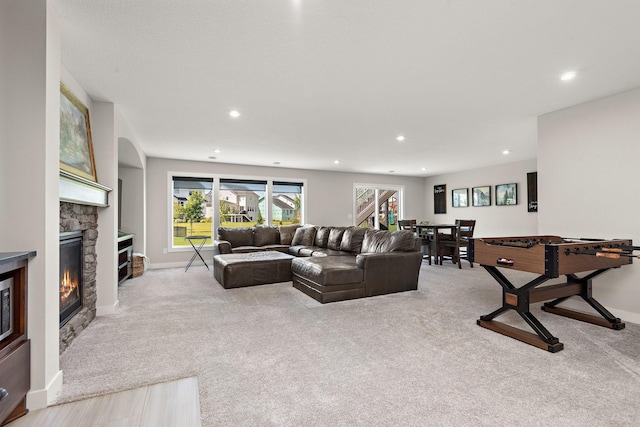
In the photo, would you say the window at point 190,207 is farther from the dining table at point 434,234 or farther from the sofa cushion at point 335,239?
the dining table at point 434,234

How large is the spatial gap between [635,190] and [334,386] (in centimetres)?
Answer: 347

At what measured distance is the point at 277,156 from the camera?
20.9 feet

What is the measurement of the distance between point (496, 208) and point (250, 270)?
6239 mm

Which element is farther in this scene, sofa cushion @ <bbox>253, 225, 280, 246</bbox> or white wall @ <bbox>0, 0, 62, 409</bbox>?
sofa cushion @ <bbox>253, 225, 280, 246</bbox>

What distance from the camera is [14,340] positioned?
1.60 metres

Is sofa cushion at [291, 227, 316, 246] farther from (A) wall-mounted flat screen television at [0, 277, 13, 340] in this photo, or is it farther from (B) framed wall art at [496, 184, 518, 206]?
(A) wall-mounted flat screen television at [0, 277, 13, 340]

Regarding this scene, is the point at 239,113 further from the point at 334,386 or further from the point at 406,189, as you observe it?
the point at 406,189

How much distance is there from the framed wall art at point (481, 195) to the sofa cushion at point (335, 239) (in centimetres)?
423

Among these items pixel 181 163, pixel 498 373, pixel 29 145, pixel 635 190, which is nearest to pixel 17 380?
pixel 29 145

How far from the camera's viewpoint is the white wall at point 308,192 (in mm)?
6594

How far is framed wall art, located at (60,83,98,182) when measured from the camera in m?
2.58

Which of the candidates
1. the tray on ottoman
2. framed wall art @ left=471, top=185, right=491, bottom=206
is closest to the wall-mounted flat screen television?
the tray on ottoman

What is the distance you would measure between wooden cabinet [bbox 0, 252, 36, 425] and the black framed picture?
907cm

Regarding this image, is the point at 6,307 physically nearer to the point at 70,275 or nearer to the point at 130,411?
the point at 130,411
